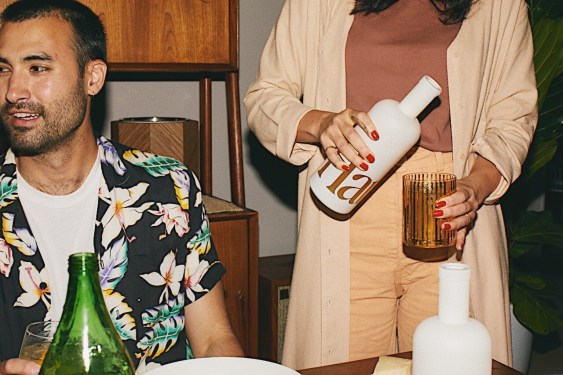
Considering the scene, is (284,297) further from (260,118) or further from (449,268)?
(449,268)

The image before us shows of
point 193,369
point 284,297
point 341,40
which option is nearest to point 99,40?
point 341,40

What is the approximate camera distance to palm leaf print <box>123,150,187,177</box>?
5.39 ft

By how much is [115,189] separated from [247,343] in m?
1.17

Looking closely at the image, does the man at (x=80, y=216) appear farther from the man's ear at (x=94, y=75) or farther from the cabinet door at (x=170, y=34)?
the cabinet door at (x=170, y=34)

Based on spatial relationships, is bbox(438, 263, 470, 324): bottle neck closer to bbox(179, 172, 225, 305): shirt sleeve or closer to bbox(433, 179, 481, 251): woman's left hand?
bbox(433, 179, 481, 251): woman's left hand

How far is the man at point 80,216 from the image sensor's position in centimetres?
150

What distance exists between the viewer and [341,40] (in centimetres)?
170

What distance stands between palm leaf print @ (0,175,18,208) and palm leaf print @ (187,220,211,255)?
345 mm

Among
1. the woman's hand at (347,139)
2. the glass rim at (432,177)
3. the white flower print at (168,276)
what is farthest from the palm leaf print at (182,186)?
the glass rim at (432,177)

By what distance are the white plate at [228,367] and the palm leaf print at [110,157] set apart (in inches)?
26.9

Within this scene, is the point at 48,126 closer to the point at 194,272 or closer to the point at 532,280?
the point at 194,272

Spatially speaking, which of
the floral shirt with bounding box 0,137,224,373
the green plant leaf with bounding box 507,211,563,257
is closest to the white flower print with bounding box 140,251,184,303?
the floral shirt with bounding box 0,137,224,373

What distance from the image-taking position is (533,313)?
9.31 ft

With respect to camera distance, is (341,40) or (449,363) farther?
(341,40)
